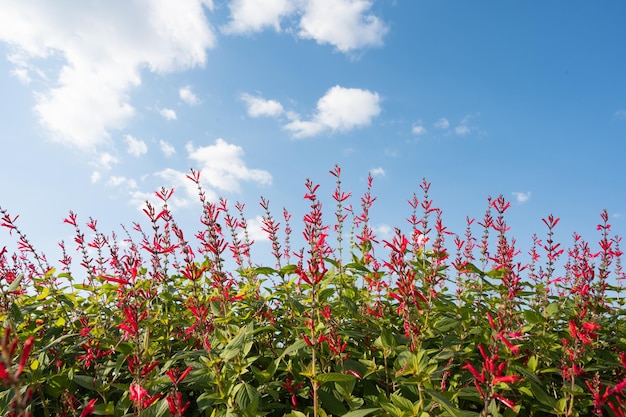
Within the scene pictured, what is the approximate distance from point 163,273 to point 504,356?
3438 mm

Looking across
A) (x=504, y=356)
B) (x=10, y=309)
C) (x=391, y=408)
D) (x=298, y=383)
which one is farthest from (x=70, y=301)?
(x=504, y=356)

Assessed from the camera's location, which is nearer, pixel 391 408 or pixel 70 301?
pixel 391 408

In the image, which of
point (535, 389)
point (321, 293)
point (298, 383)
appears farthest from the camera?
point (321, 293)

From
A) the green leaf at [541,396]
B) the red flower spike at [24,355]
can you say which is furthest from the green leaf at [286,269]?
the red flower spike at [24,355]

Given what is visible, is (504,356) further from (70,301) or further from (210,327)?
(70,301)

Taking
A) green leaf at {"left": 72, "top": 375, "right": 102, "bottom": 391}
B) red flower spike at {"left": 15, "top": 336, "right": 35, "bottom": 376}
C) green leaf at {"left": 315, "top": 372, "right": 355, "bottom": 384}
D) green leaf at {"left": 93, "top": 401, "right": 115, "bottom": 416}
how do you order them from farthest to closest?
green leaf at {"left": 72, "top": 375, "right": 102, "bottom": 391}, green leaf at {"left": 93, "top": 401, "right": 115, "bottom": 416}, green leaf at {"left": 315, "top": 372, "right": 355, "bottom": 384}, red flower spike at {"left": 15, "top": 336, "right": 35, "bottom": 376}

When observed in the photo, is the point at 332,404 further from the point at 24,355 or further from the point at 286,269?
the point at 24,355

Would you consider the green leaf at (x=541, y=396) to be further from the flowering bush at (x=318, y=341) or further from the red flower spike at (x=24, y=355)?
the red flower spike at (x=24, y=355)

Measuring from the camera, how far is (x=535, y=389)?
Answer: 364 cm

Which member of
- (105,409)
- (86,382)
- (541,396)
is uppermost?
(541,396)

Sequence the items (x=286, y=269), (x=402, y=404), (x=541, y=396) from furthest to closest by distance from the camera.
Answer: (x=286, y=269) < (x=541, y=396) < (x=402, y=404)

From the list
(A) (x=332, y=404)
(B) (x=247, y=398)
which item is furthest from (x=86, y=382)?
(A) (x=332, y=404)

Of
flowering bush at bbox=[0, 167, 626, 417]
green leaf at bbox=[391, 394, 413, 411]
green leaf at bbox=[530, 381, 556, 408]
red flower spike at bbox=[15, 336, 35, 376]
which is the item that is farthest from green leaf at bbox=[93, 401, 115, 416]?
green leaf at bbox=[530, 381, 556, 408]

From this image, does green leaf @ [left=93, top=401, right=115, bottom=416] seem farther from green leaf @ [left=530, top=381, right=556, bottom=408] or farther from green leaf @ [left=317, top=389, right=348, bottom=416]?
green leaf @ [left=530, top=381, right=556, bottom=408]
